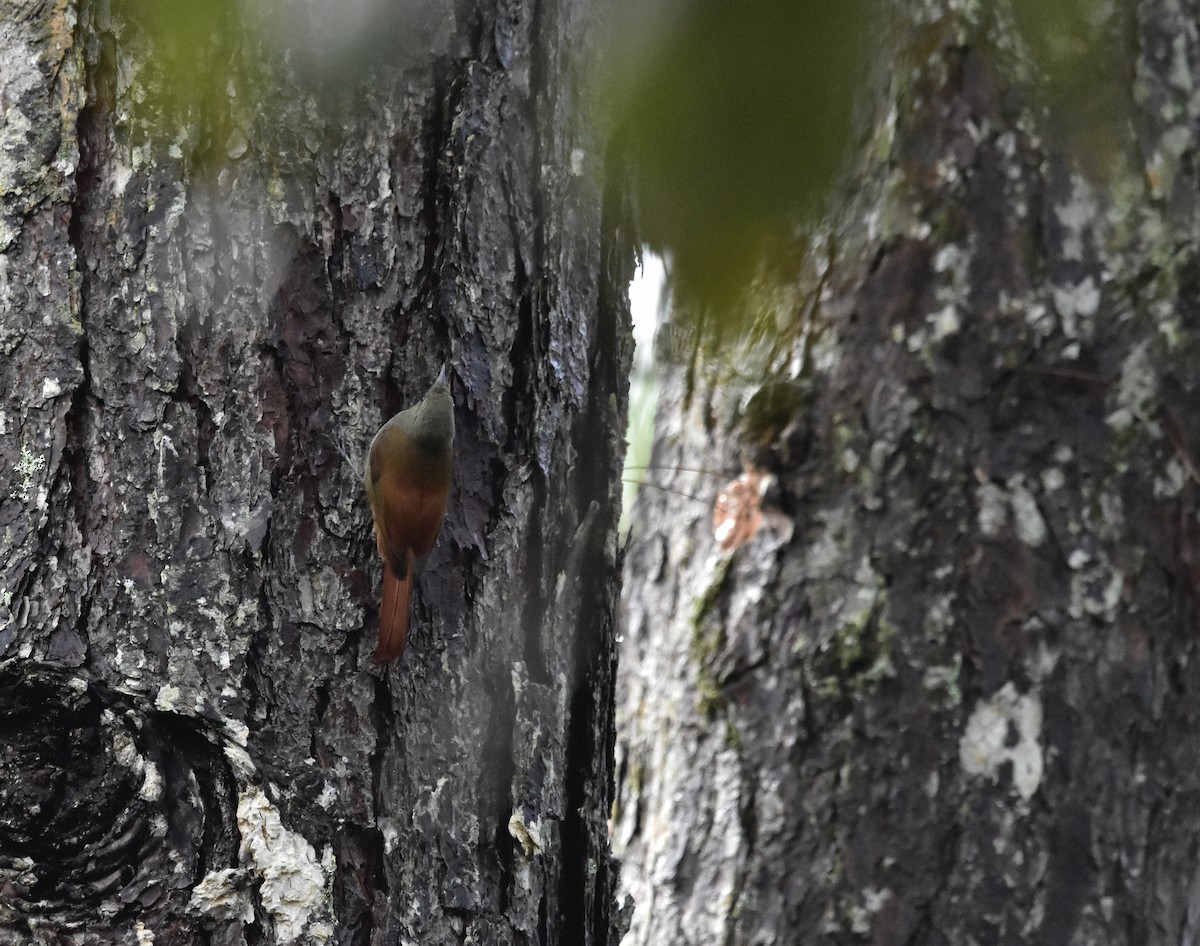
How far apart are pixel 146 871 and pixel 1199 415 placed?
7.78 feet

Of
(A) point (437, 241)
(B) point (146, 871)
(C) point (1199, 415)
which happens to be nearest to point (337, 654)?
(B) point (146, 871)

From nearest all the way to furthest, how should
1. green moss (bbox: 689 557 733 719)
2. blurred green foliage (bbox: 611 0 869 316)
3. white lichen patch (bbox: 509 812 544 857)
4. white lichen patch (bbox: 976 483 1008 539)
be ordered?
1. blurred green foliage (bbox: 611 0 869 316)
2. white lichen patch (bbox: 509 812 544 857)
3. white lichen patch (bbox: 976 483 1008 539)
4. green moss (bbox: 689 557 733 719)

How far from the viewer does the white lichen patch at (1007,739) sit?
2.61 meters

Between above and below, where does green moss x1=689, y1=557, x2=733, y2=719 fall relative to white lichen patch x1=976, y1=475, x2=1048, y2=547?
below

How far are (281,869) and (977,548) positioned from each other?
6.29 ft

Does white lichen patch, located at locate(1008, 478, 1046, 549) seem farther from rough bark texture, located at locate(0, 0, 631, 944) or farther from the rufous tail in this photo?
the rufous tail

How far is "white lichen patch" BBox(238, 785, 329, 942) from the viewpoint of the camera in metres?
1.27

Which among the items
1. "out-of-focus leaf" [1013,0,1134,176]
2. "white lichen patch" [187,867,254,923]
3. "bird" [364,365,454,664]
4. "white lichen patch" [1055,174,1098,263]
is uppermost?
"out-of-focus leaf" [1013,0,1134,176]

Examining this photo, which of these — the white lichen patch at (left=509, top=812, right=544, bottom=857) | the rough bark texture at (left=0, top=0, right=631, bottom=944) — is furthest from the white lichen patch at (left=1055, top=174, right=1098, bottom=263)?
the white lichen patch at (left=509, top=812, right=544, bottom=857)

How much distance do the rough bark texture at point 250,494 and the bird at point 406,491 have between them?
2 cm

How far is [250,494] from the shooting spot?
1308mm

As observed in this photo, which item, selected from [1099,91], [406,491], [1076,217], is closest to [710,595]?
[1076,217]

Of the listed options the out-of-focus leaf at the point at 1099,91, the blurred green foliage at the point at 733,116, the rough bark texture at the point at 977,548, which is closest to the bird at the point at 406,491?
the blurred green foliage at the point at 733,116

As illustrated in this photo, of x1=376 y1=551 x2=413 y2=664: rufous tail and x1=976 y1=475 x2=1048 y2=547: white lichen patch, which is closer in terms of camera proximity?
x1=376 y1=551 x2=413 y2=664: rufous tail
